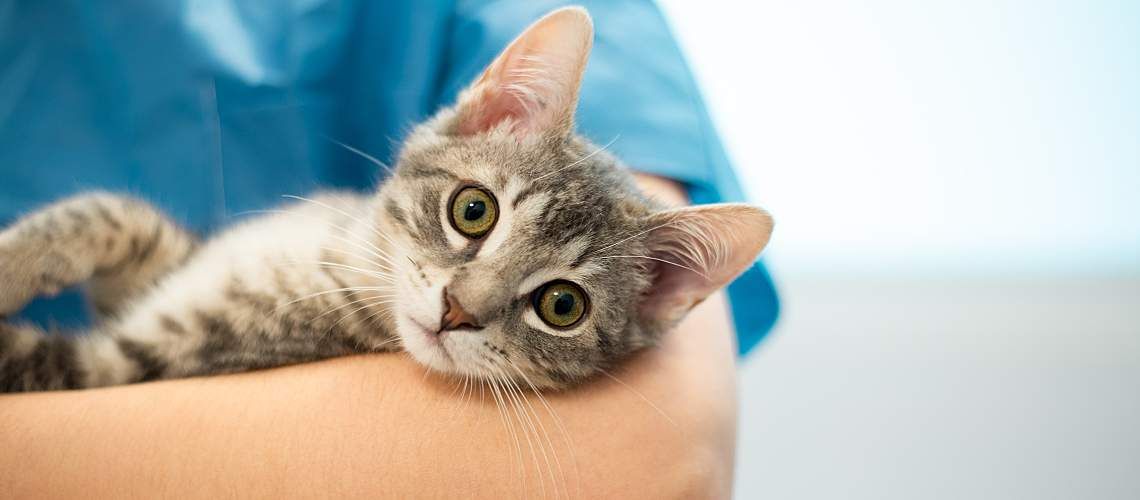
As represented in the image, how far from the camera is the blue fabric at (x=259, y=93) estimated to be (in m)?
1.46

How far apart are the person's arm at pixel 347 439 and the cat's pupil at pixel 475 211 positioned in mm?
268

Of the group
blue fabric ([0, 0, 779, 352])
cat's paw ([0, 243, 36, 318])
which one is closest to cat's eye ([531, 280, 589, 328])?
blue fabric ([0, 0, 779, 352])

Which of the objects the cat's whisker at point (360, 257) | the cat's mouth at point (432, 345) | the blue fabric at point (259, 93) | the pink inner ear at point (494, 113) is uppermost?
the blue fabric at point (259, 93)

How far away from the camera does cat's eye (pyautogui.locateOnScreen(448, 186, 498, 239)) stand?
123 cm

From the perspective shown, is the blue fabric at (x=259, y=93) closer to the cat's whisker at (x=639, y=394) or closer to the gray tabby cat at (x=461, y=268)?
the gray tabby cat at (x=461, y=268)

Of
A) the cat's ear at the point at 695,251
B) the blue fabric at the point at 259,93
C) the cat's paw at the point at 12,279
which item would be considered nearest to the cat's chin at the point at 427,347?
the cat's ear at the point at 695,251

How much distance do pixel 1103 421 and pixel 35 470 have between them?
2685 millimetres

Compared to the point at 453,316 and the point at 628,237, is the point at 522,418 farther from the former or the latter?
the point at 628,237

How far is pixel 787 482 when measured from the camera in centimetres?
247

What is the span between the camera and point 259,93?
1525 mm

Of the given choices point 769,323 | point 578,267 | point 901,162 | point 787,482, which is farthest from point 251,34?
point 787,482

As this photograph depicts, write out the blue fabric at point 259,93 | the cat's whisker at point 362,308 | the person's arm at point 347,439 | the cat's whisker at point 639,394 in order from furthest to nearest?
1. the blue fabric at point 259,93
2. the cat's whisker at point 362,308
3. the cat's whisker at point 639,394
4. the person's arm at point 347,439

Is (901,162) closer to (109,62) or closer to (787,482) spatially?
(787,482)

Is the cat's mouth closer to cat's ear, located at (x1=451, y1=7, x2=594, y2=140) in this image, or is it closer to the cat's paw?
cat's ear, located at (x1=451, y1=7, x2=594, y2=140)
